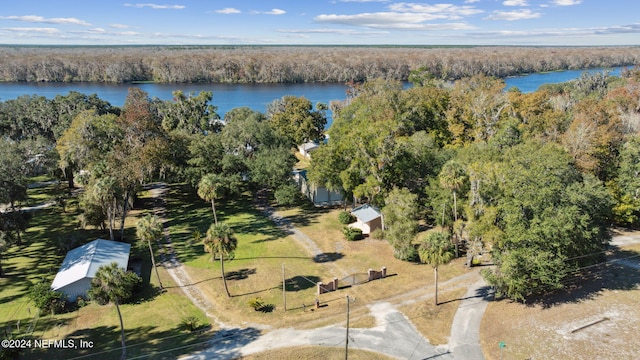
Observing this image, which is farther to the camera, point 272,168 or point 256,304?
point 272,168

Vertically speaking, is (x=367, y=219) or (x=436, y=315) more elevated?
(x=367, y=219)

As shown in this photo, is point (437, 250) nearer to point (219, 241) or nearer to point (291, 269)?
point (291, 269)

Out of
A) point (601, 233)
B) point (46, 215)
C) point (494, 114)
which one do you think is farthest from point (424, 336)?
point (46, 215)

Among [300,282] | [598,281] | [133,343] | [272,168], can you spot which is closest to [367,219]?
[300,282]

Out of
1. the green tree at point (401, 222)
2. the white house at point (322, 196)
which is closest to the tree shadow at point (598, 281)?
the green tree at point (401, 222)

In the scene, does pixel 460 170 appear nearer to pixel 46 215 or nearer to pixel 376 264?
pixel 376 264

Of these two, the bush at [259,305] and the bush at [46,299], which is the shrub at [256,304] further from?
the bush at [46,299]
